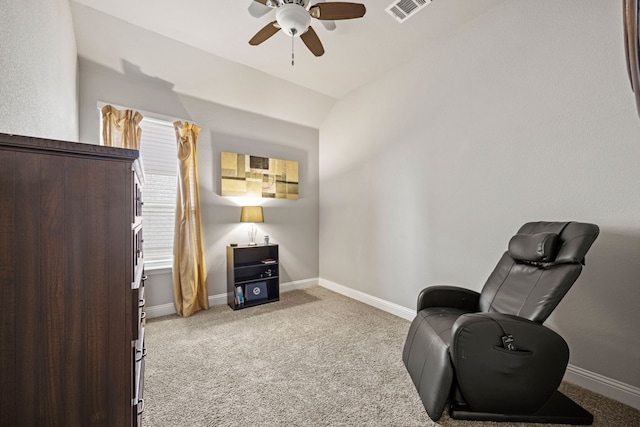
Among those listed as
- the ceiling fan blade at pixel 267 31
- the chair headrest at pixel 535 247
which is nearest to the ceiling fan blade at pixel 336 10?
the ceiling fan blade at pixel 267 31

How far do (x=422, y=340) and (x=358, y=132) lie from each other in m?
2.76

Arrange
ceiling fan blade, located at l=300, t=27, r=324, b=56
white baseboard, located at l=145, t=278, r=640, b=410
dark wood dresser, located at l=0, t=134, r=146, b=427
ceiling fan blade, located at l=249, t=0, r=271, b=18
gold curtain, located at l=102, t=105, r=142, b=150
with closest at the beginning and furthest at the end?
1. dark wood dresser, located at l=0, t=134, r=146, b=427
2. white baseboard, located at l=145, t=278, r=640, b=410
3. ceiling fan blade, located at l=249, t=0, r=271, b=18
4. ceiling fan blade, located at l=300, t=27, r=324, b=56
5. gold curtain, located at l=102, t=105, r=142, b=150

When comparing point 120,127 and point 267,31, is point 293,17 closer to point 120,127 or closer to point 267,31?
point 267,31

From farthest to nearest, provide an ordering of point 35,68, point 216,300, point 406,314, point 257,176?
point 257,176 → point 216,300 → point 406,314 → point 35,68

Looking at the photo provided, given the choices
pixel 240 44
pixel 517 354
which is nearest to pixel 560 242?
Result: pixel 517 354

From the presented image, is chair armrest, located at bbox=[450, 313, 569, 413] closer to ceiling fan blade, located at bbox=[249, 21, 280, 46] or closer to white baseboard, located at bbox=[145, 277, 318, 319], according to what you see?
Answer: ceiling fan blade, located at bbox=[249, 21, 280, 46]

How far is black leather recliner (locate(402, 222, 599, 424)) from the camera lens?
4.73 ft

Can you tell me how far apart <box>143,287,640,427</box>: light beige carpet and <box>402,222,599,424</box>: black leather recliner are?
5.4 inches

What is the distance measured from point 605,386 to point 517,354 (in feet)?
3.12

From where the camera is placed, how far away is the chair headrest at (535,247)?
159 centimetres

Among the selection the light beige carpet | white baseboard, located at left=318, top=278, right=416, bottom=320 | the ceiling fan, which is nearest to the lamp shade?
the light beige carpet

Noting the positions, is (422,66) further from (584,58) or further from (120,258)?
(120,258)

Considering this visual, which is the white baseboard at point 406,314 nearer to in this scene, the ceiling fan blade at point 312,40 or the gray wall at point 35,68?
the gray wall at point 35,68

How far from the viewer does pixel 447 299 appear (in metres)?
2.05
